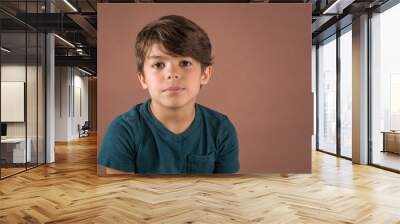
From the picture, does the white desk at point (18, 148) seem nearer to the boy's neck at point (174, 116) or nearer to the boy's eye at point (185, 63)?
the boy's neck at point (174, 116)

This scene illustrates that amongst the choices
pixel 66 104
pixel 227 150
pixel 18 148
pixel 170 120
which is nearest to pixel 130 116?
pixel 170 120

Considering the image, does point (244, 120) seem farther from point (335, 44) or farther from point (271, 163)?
point (335, 44)

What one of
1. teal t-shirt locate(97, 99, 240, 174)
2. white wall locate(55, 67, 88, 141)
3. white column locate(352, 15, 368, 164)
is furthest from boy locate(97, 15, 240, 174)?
Result: white wall locate(55, 67, 88, 141)

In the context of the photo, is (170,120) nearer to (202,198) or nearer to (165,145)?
(165,145)

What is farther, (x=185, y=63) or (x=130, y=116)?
(x=130, y=116)

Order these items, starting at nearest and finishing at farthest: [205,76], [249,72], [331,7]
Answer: [205,76] → [249,72] → [331,7]

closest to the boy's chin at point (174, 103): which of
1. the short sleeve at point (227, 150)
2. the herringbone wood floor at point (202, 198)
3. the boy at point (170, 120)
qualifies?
the boy at point (170, 120)

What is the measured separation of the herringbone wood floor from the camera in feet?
13.9

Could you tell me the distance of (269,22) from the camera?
655cm

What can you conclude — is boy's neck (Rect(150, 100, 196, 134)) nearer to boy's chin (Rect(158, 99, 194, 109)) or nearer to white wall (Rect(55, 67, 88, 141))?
boy's chin (Rect(158, 99, 194, 109))

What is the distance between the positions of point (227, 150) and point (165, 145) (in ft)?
3.41

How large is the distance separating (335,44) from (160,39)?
19.6ft

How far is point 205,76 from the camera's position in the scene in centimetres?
632

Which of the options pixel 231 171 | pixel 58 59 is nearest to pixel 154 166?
pixel 231 171
